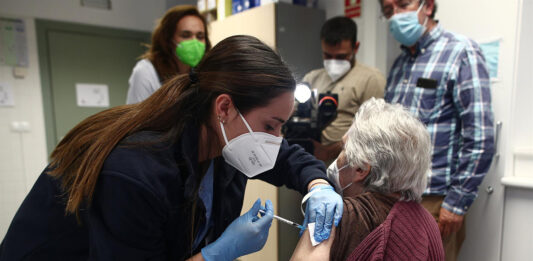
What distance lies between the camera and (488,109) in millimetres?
1382

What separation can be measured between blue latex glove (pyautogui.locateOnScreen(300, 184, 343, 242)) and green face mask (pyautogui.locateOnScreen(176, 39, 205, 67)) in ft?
3.90

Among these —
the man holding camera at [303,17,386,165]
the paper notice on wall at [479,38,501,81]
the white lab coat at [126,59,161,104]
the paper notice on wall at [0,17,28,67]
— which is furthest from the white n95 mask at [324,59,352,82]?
the paper notice on wall at [0,17,28,67]

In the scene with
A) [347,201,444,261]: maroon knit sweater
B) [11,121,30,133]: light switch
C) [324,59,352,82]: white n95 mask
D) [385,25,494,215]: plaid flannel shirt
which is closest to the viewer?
[347,201,444,261]: maroon knit sweater

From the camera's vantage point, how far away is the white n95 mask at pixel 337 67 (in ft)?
6.18

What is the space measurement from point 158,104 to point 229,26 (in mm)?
1921

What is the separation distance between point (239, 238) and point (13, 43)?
10.8 feet

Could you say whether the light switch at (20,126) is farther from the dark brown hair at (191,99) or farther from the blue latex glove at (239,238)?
the blue latex glove at (239,238)

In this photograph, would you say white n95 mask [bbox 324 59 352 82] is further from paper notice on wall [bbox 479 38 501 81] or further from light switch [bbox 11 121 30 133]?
light switch [bbox 11 121 30 133]

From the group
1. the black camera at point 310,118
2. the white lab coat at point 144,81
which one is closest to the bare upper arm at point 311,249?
the black camera at point 310,118

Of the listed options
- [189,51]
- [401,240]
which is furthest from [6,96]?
[401,240]

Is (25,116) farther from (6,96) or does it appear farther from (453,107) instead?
(453,107)

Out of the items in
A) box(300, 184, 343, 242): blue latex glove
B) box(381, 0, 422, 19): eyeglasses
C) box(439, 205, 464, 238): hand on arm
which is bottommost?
box(439, 205, 464, 238): hand on arm

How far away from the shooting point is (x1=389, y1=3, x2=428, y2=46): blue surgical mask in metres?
1.54

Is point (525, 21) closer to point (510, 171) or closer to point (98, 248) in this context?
point (510, 171)
